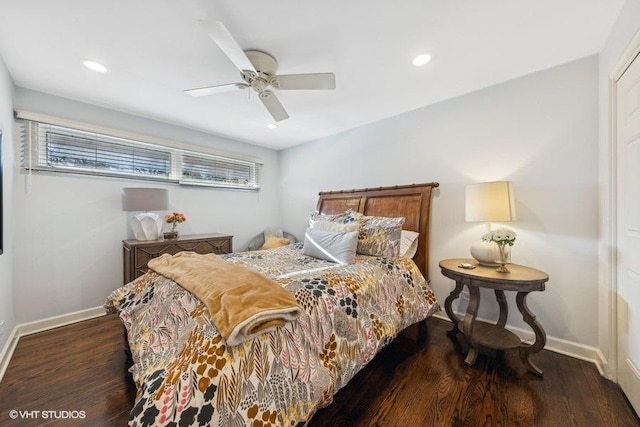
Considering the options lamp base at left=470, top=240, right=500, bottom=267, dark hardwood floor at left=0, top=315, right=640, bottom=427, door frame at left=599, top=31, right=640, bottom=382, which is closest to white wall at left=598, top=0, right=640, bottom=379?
door frame at left=599, top=31, right=640, bottom=382

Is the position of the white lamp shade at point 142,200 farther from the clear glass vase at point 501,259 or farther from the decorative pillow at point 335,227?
the clear glass vase at point 501,259

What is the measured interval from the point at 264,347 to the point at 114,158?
10.0ft

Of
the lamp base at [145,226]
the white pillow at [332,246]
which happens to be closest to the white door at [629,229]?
the white pillow at [332,246]

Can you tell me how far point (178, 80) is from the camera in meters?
2.24

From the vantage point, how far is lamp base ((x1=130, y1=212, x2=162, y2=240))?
2.79 metres

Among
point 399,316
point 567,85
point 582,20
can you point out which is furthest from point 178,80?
point 567,85

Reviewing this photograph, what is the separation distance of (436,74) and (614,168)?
1418mm

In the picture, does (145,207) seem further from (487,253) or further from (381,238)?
(487,253)

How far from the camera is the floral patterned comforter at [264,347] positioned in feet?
3.07

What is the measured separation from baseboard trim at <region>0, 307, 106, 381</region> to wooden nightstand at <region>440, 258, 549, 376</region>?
11.2ft

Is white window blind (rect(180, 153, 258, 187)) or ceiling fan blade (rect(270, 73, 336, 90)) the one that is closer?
ceiling fan blade (rect(270, 73, 336, 90))

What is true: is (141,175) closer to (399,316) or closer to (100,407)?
(100,407)

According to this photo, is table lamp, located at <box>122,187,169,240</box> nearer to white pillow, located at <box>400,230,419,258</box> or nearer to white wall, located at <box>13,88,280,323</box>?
white wall, located at <box>13,88,280,323</box>

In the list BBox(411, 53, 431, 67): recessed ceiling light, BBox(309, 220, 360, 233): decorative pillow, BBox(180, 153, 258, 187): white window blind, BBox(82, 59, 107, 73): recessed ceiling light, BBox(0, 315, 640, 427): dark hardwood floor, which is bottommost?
BBox(0, 315, 640, 427): dark hardwood floor
